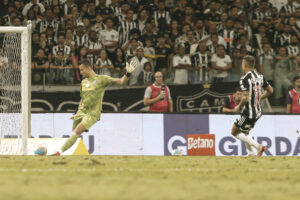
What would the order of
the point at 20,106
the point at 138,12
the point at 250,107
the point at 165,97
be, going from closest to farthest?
the point at 250,107 → the point at 20,106 → the point at 165,97 → the point at 138,12

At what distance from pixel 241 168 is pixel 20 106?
571 centimetres

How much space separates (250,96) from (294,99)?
5061mm

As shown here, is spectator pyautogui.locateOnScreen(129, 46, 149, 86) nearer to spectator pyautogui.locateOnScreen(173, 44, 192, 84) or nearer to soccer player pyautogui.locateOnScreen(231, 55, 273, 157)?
spectator pyautogui.locateOnScreen(173, 44, 192, 84)

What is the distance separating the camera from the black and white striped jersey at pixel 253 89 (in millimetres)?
12156

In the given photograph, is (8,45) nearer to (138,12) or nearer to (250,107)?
(250,107)

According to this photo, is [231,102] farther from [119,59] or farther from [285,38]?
[285,38]

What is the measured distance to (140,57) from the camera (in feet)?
56.5

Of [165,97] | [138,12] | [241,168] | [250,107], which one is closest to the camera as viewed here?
[241,168]

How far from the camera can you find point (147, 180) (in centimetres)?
770

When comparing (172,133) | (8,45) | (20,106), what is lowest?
(172,133)

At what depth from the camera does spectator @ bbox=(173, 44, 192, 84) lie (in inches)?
659

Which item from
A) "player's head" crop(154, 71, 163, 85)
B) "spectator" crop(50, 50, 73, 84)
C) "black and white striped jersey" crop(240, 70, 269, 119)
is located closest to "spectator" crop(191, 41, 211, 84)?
"player's head" crop(154, 71, 163, 85)

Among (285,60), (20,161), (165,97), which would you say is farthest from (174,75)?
(20,161)

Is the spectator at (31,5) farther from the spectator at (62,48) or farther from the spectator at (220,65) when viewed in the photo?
the spectator at (220,65)
